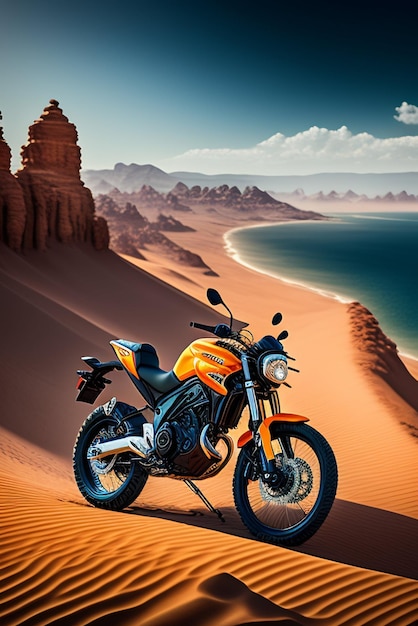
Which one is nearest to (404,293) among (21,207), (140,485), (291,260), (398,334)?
(398,334)

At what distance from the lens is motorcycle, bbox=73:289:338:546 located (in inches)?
208

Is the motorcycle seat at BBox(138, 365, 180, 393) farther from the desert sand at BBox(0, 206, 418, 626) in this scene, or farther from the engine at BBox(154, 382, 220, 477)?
the desert sand at BBox(0, 206, 418, 626)

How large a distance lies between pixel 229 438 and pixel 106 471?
1.48 meters

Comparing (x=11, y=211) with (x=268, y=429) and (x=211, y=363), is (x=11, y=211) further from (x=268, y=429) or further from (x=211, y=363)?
(x=268, y=429)

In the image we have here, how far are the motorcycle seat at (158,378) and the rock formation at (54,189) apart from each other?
21353 mm

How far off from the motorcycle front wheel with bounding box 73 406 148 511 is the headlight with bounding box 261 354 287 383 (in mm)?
1709

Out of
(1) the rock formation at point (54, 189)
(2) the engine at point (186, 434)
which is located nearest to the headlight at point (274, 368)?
(2) the engine at point (186, 434)

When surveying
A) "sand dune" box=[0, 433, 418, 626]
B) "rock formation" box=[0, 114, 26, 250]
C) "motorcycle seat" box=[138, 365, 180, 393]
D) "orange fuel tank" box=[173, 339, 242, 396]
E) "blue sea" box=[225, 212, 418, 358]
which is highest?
"rock formation" box=[0, 114, 26, 250]

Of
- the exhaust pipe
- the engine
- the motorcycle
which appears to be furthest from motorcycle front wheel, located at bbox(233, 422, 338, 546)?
the exhaust pipe

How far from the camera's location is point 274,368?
17.4 ft

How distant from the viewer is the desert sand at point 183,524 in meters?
3.57

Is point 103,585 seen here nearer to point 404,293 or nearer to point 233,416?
point 233,416

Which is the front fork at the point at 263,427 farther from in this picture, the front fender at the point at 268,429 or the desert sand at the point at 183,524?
the desert sand at the point at 183,524

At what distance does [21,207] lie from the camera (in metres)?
24.8
